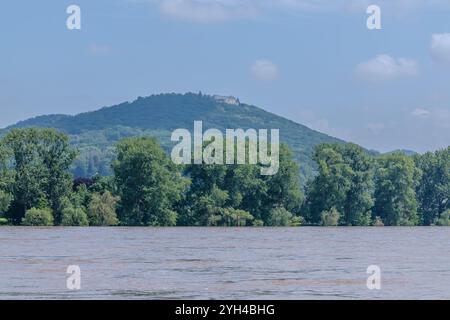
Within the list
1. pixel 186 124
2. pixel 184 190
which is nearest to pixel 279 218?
pixel 184 190

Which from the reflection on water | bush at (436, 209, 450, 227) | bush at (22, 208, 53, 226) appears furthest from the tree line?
the reflection on water

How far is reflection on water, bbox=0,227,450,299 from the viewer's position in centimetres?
2819

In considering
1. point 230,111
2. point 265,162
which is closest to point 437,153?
point 265,162

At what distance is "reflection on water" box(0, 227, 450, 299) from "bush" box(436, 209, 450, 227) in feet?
141

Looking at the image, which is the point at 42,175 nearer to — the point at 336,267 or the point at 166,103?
the point at 336,267

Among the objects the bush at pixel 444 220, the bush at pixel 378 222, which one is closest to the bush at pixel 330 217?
the bush at pixel 378 222

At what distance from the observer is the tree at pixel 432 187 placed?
3999 inches

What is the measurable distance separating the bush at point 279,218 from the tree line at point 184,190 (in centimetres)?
8

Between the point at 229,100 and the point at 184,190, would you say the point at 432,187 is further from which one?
the point at 229,100

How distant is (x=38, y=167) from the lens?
8256cm

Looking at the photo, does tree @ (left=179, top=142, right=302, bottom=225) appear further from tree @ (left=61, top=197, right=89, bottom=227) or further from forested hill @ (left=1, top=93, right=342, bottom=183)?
forested hill @ (left=1, top=93, right=342, bottom=183)

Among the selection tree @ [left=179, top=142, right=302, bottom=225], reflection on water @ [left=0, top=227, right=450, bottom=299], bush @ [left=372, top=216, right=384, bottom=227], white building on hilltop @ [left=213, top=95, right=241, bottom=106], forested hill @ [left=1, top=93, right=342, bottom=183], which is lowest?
reflection on water @ [left=0, top=227, right=450, bottom=299]
